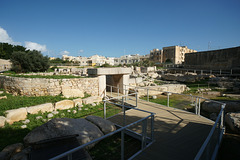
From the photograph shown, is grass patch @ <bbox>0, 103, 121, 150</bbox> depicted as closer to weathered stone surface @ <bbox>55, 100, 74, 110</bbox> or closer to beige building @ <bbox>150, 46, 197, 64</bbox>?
weathered stone surface @ <bbox>55, 100, 74, 110</bbox>

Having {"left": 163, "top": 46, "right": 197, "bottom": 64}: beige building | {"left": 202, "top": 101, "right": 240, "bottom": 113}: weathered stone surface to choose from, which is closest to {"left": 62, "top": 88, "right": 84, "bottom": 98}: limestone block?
{"left": 202, "top": 101, "right": 240, "bottom": 113}: weathered stone surface

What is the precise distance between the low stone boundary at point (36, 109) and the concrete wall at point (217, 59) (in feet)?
92.5

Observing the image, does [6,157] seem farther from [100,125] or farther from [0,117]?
[0,117]

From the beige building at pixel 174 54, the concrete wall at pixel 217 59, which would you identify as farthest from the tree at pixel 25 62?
the beige building at pixel 174 54

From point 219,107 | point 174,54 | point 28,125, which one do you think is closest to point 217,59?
point 219,107

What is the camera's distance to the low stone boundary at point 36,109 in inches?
267

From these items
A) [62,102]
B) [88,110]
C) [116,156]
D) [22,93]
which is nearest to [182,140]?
[116,156]

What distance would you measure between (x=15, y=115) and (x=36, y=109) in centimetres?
114

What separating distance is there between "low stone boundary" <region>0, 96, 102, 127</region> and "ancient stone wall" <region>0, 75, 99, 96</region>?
1889 millimetres

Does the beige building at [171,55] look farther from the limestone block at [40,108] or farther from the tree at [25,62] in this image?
the limestone block at [40,108]

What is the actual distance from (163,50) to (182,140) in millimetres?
73708

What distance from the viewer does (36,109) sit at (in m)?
8.04

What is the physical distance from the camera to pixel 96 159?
423 cm

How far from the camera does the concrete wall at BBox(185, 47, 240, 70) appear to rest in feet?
83.0
